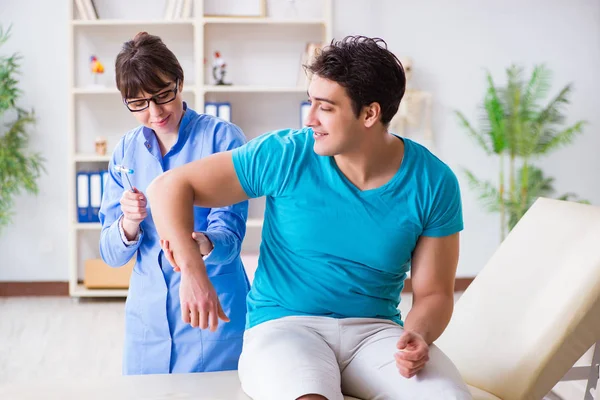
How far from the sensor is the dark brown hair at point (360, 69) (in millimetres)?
1497

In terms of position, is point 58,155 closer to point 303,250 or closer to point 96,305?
point 96,305

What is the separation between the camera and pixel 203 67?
175 inches

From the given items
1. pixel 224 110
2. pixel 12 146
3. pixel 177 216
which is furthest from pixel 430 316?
pixel 12 146

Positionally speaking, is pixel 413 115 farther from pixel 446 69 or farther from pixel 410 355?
pixel 410 355

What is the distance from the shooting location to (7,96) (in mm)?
4242

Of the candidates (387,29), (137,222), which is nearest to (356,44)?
(137,222)

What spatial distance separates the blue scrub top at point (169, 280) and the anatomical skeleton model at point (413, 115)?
2.87m

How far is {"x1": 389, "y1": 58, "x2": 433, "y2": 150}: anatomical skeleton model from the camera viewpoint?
15.0 ft

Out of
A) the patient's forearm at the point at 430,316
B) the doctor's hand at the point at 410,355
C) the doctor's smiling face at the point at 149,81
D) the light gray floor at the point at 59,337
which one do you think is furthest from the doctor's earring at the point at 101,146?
the doctor's hand at the point at 410,355

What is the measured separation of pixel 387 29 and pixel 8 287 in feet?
9.09

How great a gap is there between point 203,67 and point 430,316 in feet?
10.4

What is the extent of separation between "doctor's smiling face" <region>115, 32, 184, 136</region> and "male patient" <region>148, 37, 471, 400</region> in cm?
22

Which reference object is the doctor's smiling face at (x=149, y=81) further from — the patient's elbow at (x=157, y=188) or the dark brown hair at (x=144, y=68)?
the patient's elbow at (x=157, y=188)

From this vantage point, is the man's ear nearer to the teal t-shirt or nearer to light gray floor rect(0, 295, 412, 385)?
the teal t-shirt
